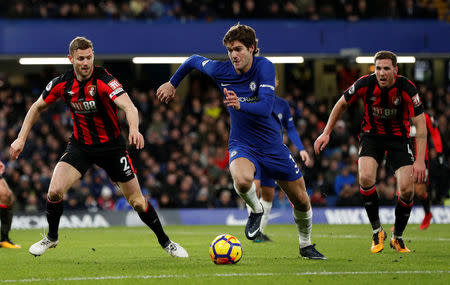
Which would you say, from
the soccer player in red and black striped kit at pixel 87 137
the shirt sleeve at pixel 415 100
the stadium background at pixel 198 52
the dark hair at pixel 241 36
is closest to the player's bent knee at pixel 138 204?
the soccer player in red and black striped kit at pixel 87 137

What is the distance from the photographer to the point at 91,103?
8820mm

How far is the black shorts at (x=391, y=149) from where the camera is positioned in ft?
32.1

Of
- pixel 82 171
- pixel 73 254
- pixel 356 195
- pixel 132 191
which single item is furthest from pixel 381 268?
pixel 356 195

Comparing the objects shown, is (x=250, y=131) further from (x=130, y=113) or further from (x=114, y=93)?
(x=114, y=93)

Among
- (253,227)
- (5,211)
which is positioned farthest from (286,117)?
(5,211)

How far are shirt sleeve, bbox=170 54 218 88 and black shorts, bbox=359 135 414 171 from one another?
247 centimetres

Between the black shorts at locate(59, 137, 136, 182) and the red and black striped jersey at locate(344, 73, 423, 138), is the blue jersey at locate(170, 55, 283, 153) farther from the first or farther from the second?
the red and black striped jersey at locate(344, 73, 423, 138)

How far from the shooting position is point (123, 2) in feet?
77.8

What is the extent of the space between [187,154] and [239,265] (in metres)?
13.9

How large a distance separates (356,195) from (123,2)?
931 centimetres

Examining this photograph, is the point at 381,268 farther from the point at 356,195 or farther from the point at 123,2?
the point at 123,2

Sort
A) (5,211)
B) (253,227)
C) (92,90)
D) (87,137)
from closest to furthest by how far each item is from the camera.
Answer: (253,227) → (92,90) → (87,137) → (5,211)

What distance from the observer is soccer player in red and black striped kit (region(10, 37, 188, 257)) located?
28.8 ft

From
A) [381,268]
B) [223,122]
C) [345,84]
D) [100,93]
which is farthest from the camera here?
[345,84]
